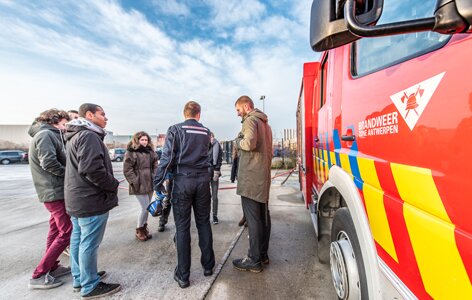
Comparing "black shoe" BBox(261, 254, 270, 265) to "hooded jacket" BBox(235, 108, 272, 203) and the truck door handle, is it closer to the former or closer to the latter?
"hooded jacket" BBox(235, 108, 272, 203)

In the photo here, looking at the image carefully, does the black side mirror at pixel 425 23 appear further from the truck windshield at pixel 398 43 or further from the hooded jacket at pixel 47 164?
the hooded jacket at pixel 47 164

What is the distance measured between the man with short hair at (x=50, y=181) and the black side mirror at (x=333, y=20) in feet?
8.93

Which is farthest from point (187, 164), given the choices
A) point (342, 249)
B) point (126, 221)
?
point (126, 221)

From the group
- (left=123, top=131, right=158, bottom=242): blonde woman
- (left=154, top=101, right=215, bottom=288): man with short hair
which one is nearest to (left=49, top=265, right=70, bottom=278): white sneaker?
(left=123, top=131, right=158, bottom=242): blonde woman

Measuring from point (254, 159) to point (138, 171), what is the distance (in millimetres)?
1863

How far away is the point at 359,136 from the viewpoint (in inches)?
54.4

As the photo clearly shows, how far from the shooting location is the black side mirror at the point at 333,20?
2.49 ft

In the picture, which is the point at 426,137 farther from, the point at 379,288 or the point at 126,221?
the point at 126,221

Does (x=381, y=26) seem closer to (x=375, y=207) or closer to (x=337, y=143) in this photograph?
(x=375, y=207)

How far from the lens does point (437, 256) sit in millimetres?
786

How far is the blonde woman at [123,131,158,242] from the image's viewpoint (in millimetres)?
3406

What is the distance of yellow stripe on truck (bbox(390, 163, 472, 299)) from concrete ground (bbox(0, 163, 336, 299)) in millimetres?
1668

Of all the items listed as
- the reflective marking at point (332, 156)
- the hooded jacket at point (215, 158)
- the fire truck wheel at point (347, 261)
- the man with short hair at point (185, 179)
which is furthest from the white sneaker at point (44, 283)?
the reflective marking at point (332, 156)

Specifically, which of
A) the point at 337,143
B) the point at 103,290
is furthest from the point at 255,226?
the point at 103,290
